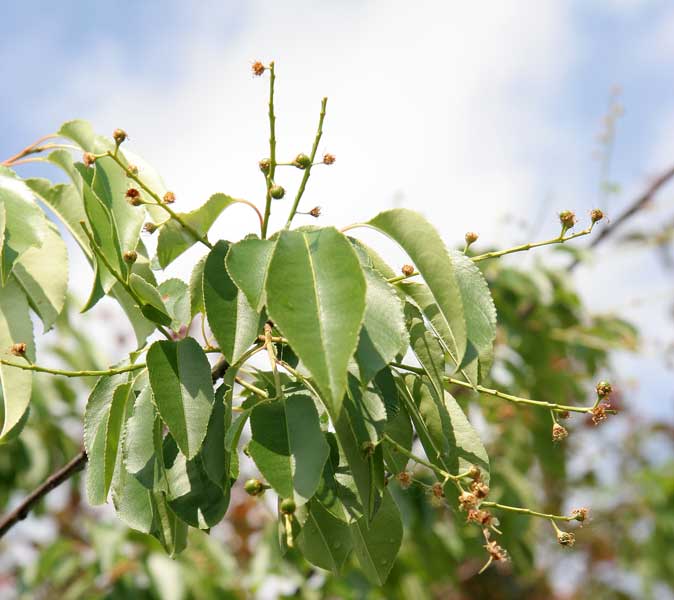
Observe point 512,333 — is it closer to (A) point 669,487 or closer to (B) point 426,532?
(B) point 426,532

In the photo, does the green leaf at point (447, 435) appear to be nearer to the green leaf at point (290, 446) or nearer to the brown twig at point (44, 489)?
the green leaf at point (290, 446)

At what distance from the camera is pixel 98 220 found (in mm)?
1085

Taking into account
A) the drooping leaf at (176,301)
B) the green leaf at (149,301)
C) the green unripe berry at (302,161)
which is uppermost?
the green unripe berry at (302,161)

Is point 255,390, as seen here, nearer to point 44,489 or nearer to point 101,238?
point 101,238

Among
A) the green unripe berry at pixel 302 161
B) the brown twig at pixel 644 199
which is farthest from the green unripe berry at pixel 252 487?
the brown twig at pixel 644 199

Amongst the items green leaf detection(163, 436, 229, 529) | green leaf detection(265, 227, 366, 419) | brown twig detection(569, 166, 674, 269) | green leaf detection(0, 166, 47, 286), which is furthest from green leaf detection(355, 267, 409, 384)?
brown twig detection(569, 166, 674, 269)

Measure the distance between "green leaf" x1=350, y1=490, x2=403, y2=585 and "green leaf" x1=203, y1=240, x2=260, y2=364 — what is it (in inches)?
10.5

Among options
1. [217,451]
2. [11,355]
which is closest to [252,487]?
[217,451]

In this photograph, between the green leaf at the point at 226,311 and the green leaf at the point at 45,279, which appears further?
the green leaf at the point at 45,279

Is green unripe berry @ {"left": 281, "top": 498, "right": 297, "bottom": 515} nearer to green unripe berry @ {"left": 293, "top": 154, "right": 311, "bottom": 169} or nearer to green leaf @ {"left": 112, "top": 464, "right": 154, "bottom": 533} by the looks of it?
green leaf @ {"left": 112, "top": 464, "right": 154, "bottom": 533}

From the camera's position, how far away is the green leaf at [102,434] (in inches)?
40.6

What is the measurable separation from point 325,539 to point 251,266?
0.36 metres

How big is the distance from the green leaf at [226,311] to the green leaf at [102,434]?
18 centimetres

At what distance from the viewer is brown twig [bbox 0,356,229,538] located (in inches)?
45.0
